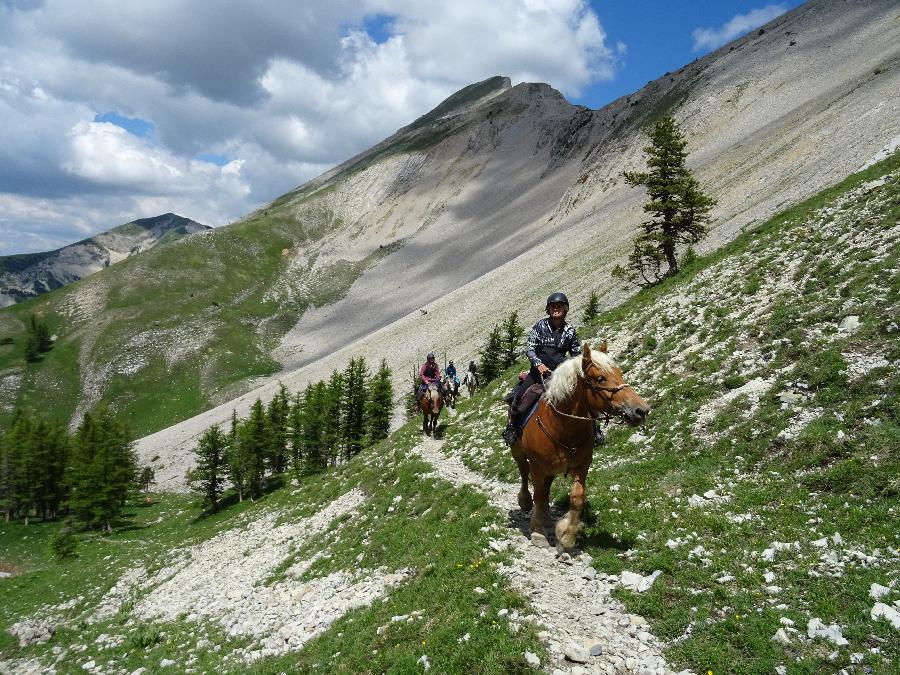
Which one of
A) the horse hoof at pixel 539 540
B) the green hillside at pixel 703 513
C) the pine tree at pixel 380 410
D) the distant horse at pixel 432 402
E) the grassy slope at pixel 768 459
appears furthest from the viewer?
the pine tree at pixel 380 410

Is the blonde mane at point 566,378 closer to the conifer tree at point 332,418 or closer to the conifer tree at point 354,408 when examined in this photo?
the conifer tree at point 332,418

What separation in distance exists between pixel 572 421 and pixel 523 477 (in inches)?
128

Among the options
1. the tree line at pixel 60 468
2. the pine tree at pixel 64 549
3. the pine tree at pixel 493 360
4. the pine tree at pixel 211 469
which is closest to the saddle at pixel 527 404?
the pine tree at pixel 493 360

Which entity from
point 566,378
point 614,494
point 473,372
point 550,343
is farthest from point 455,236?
point 566,378

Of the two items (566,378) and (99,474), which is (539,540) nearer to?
(566,378)

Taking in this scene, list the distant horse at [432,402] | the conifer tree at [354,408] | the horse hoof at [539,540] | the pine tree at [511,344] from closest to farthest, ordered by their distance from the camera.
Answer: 1. the horse hoof at [539,540]
2. the distant horse at [432,402]
3. the pine tree at [511,344]
4. the conifer tree at [354,408]

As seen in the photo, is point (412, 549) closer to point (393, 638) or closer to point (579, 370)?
point (393, 638)

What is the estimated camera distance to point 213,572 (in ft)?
63.6

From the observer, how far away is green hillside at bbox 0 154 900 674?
679 centimetres

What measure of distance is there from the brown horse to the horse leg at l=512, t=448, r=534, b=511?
1.12m

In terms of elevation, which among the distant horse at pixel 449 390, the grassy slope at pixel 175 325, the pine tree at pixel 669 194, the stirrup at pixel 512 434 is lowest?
the distant horse at pixel 449 390

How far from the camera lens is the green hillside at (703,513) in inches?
267

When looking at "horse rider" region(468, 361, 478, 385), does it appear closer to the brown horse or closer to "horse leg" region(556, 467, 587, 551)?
the brown horse

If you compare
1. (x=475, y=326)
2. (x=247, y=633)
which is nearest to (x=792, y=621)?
(x=247, y=633)
